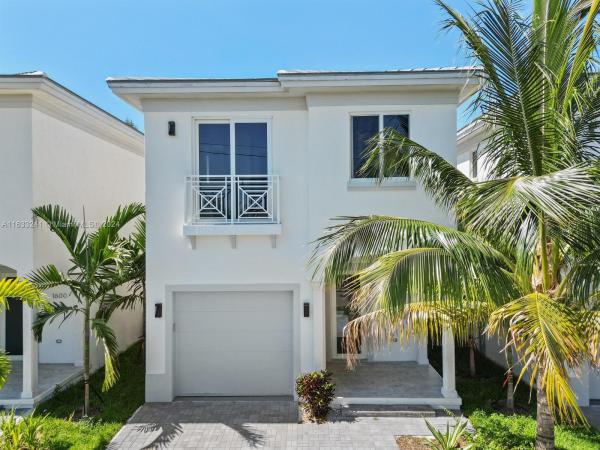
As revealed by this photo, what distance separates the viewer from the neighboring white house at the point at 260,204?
945 centimetres

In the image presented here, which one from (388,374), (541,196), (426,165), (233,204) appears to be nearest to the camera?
(541,196)

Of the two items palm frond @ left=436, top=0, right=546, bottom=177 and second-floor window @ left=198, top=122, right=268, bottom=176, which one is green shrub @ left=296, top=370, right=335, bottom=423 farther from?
palm frond @ left=436, top=0, right=546, bottom=177

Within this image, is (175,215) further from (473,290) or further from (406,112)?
(473,290)

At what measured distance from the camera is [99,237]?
28.7ft

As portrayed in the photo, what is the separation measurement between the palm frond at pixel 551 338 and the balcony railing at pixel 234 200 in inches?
223

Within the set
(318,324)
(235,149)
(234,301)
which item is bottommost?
(318,324)

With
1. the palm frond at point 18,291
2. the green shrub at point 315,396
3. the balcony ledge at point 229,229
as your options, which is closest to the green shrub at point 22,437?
the palm frond at point 18,291

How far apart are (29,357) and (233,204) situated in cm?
594

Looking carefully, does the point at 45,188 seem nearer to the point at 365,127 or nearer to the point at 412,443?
the point at 365,127

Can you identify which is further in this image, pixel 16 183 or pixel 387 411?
pixel 16 183

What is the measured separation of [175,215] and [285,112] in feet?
11.8

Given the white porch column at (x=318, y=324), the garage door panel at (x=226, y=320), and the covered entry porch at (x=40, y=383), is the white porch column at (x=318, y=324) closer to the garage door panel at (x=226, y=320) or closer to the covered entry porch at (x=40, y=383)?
the garage door panel at (x=226, y=320)

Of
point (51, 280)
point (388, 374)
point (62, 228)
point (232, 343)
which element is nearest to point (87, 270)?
point (51, 280)

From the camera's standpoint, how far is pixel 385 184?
952cm
